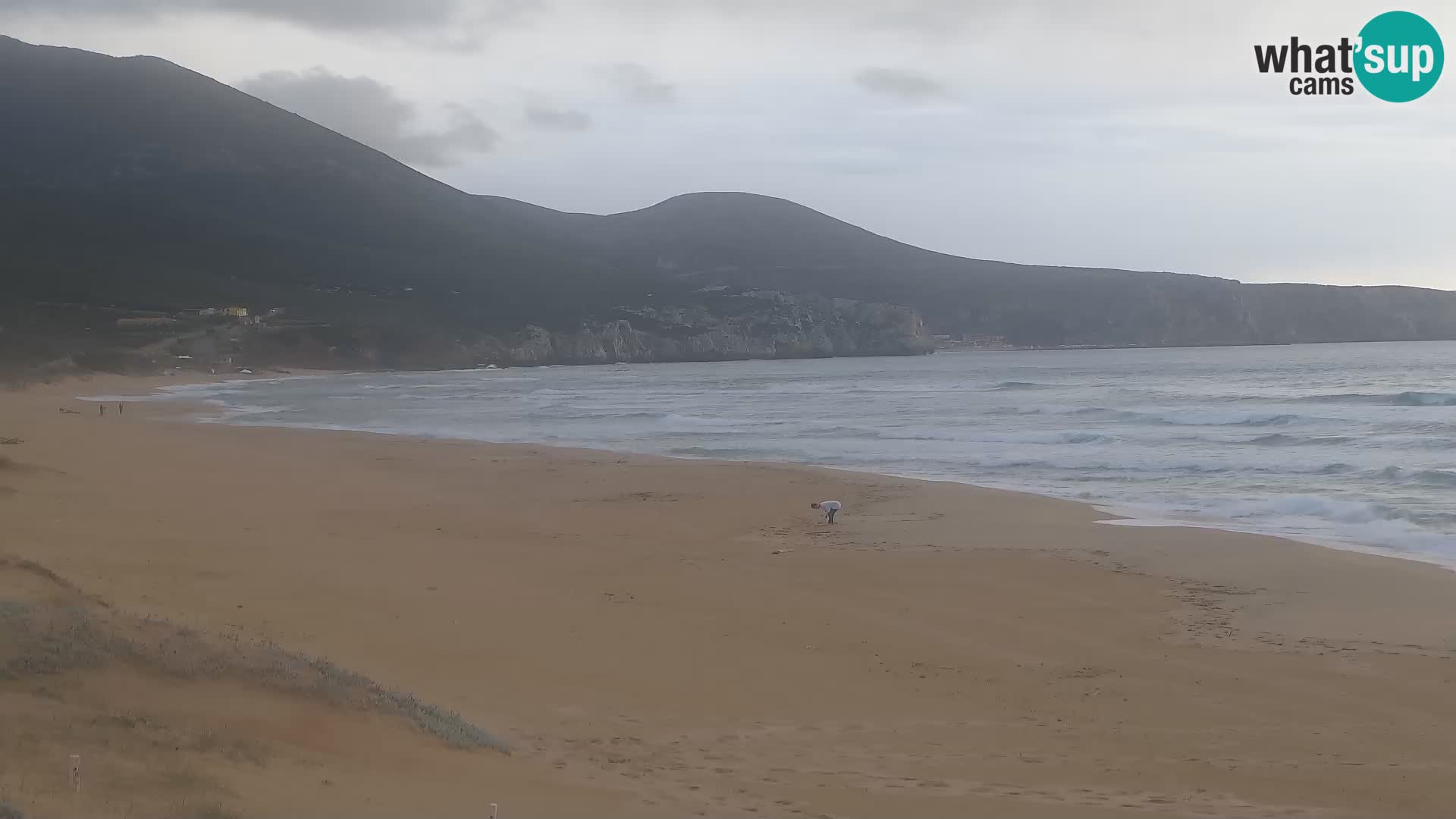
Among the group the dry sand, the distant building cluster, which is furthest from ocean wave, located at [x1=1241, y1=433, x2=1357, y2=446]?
the distant building cluster

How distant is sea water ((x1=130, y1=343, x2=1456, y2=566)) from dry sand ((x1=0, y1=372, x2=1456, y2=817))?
313 centimetres

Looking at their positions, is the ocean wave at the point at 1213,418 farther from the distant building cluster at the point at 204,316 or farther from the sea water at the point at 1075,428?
the distant building cluster at the point at 204,316

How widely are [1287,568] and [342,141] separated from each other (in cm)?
16373

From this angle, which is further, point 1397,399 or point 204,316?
point 204,316

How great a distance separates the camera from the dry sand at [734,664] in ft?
16.0

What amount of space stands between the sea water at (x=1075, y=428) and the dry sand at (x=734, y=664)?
10.3ft

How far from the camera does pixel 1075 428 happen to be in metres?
28.9

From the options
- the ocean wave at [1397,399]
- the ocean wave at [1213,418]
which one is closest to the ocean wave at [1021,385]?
the ocean wave at [1397,399]

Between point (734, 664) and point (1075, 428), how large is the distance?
908 inches

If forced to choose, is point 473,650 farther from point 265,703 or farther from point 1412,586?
point 1412,586

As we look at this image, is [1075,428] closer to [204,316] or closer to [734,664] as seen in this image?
[734,664]

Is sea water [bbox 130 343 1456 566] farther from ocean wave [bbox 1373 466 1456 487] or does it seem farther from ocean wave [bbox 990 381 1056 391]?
ocean wave [bbox 990 381 1056 391]

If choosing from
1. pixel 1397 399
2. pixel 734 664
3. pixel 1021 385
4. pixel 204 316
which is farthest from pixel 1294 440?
pixel 204 316

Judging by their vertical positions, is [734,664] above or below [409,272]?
below
